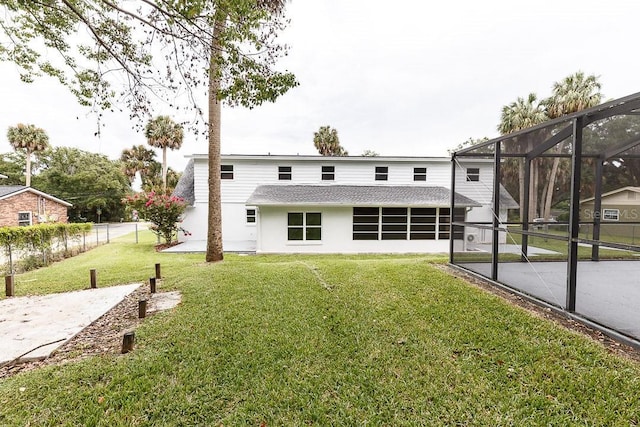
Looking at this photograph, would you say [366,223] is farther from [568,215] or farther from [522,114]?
[522,114]

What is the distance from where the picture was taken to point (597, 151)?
4297 millimetres

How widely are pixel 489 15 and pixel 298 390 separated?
11734 millimetres

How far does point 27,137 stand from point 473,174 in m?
37.6

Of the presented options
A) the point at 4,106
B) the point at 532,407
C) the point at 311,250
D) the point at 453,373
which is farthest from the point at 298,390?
the point at 4,106

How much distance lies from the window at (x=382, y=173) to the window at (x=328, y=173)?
8.48 feet

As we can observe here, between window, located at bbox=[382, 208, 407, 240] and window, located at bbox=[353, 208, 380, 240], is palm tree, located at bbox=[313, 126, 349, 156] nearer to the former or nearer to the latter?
window, located at bbox=[353, 208, 380, 240]

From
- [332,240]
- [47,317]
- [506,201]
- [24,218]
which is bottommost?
[47,317]

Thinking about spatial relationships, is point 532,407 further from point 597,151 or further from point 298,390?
point 597,151

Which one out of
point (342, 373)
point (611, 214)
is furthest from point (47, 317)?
point (611, 214)

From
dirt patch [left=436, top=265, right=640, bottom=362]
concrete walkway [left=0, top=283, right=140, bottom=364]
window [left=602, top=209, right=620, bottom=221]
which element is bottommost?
concrete walkway [left=0, top=283, right=140, bottom=364]

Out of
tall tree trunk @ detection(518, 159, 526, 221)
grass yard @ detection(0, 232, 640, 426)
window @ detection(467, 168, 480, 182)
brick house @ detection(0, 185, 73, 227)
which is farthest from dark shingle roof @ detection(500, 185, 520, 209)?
brick house @ detection(0, 185, 73, 227)

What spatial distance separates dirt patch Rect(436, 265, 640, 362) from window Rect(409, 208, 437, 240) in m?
6.94

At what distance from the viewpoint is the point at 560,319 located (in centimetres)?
388

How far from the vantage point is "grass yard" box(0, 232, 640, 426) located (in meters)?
Result: 2.26
